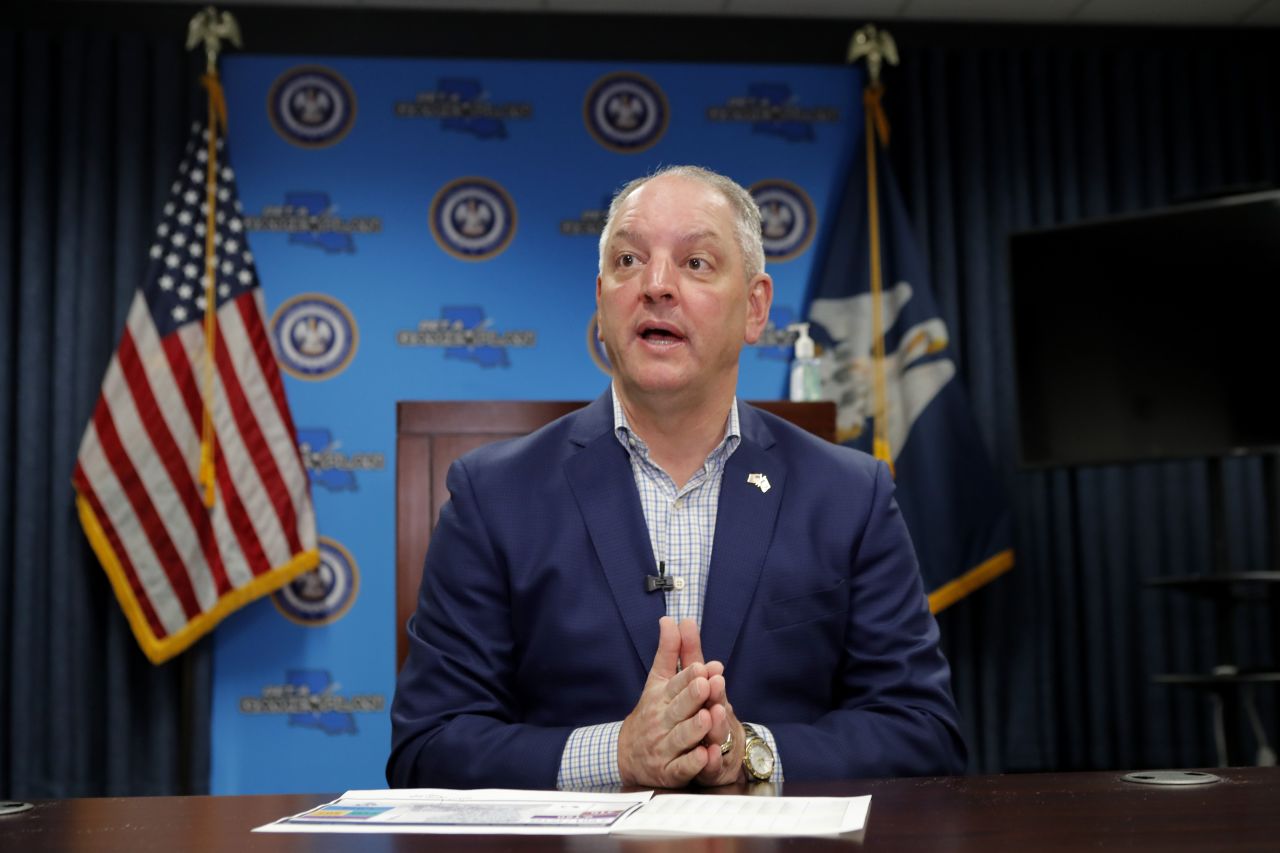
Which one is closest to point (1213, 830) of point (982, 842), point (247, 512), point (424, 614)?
point (982, 842)

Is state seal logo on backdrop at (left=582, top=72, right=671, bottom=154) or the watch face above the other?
state seal logo on backdrop at (left=582, top=72, right=671, bottom=154)

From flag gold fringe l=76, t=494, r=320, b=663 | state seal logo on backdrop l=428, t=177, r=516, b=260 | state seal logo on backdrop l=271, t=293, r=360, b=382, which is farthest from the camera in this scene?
state seal logo on backdrop l=428, t=177, r=516, b=260

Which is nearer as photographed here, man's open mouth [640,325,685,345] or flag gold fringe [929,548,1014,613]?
man's open mouth [640,325,685,345]

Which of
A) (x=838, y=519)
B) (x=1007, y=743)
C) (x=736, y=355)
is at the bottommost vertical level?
(x=1007, y=743)

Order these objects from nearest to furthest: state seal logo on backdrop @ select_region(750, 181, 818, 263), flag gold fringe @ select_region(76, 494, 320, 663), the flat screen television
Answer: the flat screen television → flag gold fringe @ select_region(76, 494, 320, 663) → state seal logo on backdrop @ select_region(750, 181, 818, 263)

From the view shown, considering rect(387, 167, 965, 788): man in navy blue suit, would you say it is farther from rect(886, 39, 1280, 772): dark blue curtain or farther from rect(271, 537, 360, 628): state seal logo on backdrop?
rect(886, 39, 1280, 772): dark blue curtain

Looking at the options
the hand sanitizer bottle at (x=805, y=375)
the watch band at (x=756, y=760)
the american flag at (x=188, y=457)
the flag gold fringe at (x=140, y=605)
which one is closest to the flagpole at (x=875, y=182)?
the hand sanitizer bottle at (x=805, y=375)

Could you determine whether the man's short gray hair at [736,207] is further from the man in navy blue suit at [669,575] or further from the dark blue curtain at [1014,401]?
the dark blue curtain at [1014,401]

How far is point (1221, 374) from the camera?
11.7 feet

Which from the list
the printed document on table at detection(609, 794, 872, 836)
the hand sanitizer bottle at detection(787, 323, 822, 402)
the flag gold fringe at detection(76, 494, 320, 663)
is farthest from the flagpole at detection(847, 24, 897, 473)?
the printed document on table at detection(609, 794, 872, 836)

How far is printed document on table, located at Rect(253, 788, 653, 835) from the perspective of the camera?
101 cm

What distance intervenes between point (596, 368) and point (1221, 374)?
6.51ft

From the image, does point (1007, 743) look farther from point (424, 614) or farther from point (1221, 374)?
point (424, 614)

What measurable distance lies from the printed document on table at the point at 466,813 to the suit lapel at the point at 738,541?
485 mm
